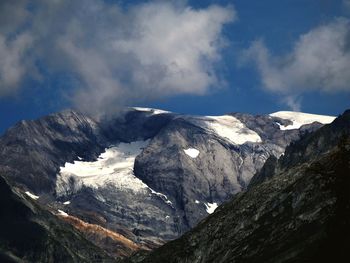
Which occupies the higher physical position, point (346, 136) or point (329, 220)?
point (346, 136)

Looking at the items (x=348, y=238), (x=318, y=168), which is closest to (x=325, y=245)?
(x=348, y=238)

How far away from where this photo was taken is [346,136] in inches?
3140

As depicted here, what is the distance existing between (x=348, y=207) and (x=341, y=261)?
556 cm

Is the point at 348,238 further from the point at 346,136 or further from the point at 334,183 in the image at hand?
the point at 346,136

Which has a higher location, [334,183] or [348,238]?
[334,183]

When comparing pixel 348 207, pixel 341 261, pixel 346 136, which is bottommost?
pixel 341 261

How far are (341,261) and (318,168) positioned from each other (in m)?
9.40

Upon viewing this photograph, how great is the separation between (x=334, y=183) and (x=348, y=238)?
565cm

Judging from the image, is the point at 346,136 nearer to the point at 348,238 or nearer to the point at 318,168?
the point at 318,168

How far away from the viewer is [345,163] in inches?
3041

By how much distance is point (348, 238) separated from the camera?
77312 millimetres

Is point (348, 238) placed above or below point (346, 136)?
below

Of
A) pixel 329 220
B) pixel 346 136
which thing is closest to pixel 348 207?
pixel 329 220

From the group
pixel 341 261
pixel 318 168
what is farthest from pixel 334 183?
pixel 341 261
